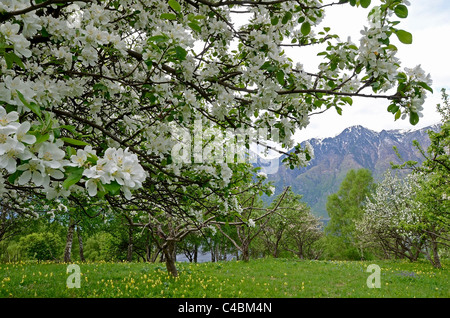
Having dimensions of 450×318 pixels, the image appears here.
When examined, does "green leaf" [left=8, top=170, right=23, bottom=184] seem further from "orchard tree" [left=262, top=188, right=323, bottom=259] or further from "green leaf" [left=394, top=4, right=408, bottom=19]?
"orchard tree" [left=262, top=188, right=323, bottom=259]

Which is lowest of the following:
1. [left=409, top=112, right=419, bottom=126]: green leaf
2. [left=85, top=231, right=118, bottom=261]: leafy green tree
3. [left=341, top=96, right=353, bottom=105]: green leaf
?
[left=85, top=231, right=118, bottom=261]: leafy green tree

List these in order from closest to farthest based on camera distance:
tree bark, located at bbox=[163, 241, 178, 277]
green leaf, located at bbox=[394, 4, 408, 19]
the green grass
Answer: green leaf, located at bbox=[394, 4, 408, 19] < the green grass < tree bark, located at bbox=[163, 241, 178, 277]

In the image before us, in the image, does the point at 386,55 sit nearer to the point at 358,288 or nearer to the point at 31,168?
the point at 31,168

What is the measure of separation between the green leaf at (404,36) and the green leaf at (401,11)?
0.10m

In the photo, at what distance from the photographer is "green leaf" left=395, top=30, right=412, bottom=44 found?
6.42ft

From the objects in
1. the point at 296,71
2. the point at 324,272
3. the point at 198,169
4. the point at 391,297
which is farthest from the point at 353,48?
the point at 324,272

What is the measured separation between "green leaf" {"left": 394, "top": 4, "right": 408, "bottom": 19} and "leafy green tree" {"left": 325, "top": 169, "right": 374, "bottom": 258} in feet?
111

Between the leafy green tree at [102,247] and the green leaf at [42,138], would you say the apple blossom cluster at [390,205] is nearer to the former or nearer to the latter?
the green leaf at [42,138]

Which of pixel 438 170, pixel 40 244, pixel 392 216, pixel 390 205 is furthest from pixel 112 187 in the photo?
pixel 40 244

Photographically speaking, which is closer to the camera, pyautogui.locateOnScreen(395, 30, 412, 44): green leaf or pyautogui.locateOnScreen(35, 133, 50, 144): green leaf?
pyautogui.locateOnScreen(35, 133, 50, 144): green leaf

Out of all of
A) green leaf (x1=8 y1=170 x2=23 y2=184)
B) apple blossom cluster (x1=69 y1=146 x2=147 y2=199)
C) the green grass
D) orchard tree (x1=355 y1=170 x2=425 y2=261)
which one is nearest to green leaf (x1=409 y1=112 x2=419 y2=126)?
apple blossom cluster (x1=69 y1=146 x2=147 y2=199)

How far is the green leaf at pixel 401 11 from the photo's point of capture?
1.89 meters

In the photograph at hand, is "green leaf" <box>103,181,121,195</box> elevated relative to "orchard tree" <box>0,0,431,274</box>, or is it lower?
lower

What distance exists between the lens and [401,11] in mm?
1901
